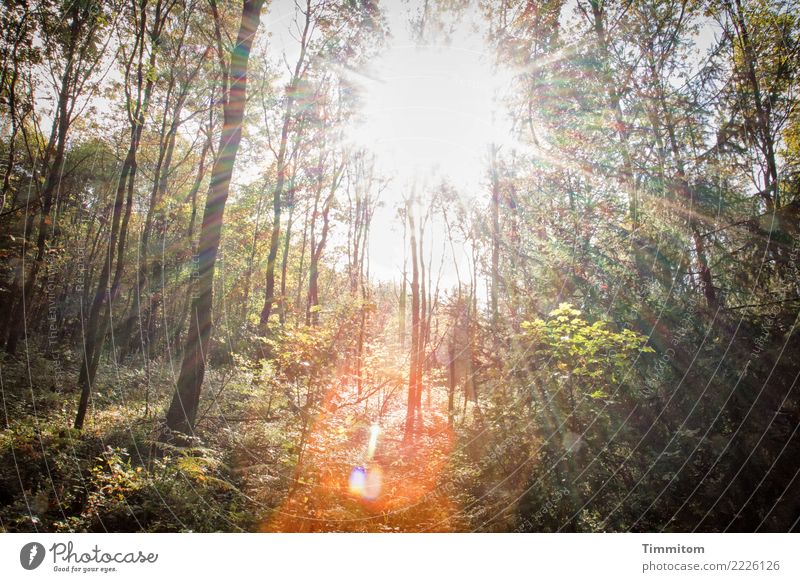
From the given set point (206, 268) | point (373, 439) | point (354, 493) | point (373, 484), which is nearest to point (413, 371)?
point (373, 439)

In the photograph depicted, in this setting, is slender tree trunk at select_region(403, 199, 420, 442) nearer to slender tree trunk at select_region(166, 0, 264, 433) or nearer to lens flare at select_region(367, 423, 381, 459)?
lens flare at select_region(367, 423, 381, 459)

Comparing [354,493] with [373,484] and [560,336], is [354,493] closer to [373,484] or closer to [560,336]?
[373,484]

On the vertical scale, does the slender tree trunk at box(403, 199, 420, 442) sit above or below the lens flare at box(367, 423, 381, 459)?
above

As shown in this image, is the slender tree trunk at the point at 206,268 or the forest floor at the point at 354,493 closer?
the forest floor at the point at 354,493

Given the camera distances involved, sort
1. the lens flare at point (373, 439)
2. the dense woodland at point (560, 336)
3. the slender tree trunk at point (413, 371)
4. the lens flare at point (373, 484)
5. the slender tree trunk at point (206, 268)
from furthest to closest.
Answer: the slender tree trunk at point (413, 371)
the lens flare at point (373, 439)
the slender tree trunk at point (206, 268)
the lens flare at point (373, 484)
the dense woodland at point (560, 336)

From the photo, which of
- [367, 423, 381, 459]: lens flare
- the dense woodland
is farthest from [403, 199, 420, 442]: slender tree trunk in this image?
the dense woodland

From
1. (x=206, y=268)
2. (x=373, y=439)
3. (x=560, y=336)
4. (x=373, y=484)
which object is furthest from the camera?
(x=373, y=439)

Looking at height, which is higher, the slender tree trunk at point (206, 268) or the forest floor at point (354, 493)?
the slender tree trunk at point (206, 268)

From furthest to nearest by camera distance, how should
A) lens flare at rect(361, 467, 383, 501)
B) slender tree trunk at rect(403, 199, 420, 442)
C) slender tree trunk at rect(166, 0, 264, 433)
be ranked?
1. slender tree trunk at rect(403, 199, 420, 442)
2. slender tree trunk at rect(166, 0, 264, 433)
3. lens flare at rect(361, 467, 383, 501)

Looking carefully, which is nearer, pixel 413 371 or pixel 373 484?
pixel 373 484

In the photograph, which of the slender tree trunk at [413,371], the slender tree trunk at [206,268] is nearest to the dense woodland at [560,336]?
the slender tree trunk at [206,268]

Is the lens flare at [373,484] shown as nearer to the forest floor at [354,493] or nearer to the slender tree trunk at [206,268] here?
the forest floor at [354,493]

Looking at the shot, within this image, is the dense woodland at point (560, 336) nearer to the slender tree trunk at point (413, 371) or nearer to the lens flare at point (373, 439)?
the lens flare at point (373, 439)

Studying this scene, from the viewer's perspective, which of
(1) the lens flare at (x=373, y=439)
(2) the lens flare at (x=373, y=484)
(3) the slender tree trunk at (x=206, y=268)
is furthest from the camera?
(1) the lens flare at (x=373, y=439)
